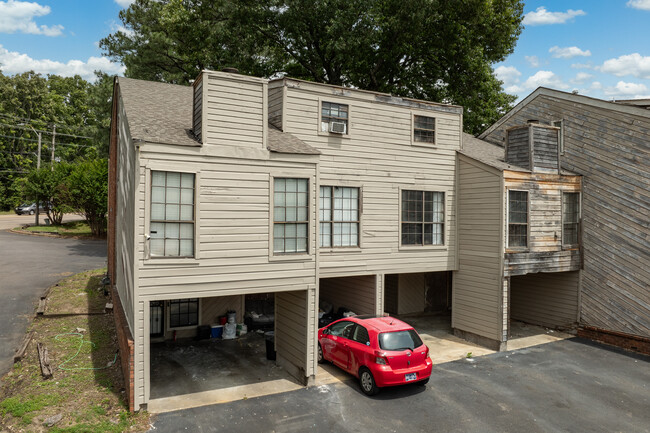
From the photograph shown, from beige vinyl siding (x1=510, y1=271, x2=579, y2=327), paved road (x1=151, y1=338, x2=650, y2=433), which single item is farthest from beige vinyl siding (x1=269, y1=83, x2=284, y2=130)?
beige vinyl siding (x1=510, y1=271, x2=579, y2=327)

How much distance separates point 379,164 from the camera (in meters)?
15.2

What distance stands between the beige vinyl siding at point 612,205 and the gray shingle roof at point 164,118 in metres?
11.7

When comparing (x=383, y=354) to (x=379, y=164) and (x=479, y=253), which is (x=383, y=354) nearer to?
(x=479, y=253)

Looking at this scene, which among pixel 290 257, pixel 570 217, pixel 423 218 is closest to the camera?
pixel 290 257

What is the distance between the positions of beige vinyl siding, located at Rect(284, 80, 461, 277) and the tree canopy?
47.0 feet

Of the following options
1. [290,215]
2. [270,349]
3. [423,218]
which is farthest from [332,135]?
[270,349]

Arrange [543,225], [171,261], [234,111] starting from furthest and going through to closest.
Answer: [543,225], [234,111], [171,261]

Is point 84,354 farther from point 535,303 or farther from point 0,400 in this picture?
point 535,303

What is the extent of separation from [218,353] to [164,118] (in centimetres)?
762

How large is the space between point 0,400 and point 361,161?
12.0m

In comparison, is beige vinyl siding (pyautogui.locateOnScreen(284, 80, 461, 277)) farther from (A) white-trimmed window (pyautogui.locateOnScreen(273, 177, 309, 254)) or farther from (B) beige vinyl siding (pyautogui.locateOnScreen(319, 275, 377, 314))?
(A) white-trimmed window (pyautogui.locateOnScreen(273, 177, 309, 254))

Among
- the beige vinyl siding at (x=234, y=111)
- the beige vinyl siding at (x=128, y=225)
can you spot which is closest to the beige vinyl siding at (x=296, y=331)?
the beige vinyl siding at (x=128, y=225)

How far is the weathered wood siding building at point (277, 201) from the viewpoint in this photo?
9833mm

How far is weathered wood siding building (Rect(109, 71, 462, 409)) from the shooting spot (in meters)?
9.83
